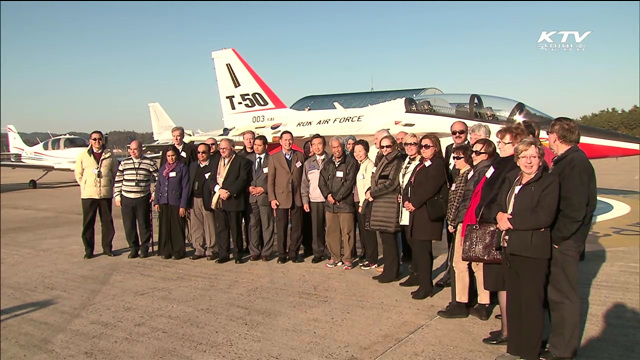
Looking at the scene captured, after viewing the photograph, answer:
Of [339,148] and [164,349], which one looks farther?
[339,148]

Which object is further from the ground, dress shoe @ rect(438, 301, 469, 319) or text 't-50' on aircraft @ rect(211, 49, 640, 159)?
text 't-50' on aircraft @ rect(211, 49, 640, 159)

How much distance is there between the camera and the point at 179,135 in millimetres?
7152

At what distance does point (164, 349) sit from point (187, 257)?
11.4ft

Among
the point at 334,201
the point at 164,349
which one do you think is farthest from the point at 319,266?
the point at 164,349

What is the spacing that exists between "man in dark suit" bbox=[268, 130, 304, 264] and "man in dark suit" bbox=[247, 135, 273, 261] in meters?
0.13

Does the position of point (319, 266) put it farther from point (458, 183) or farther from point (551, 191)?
point (551, 191)

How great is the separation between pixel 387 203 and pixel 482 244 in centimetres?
186

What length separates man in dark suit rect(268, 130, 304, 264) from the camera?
659cm

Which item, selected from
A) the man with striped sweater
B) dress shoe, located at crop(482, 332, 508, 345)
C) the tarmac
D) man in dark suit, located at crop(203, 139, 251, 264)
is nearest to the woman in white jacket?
the tarmac

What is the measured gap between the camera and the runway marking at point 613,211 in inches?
363

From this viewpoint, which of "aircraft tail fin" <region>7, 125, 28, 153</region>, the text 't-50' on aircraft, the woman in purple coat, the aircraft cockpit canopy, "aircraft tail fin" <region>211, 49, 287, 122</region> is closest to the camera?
"aircraft tail fin" <region>7, 125, 28, 153</region>

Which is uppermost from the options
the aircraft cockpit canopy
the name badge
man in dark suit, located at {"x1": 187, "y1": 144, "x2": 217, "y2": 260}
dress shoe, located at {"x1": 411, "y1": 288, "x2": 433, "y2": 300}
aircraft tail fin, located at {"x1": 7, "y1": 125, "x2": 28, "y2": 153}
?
the aircraft cockpit canopy

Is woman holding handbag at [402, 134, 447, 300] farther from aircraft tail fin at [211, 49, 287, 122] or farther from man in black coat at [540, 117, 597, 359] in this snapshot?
aircraft tail fin at [211, 49, 287, 122]

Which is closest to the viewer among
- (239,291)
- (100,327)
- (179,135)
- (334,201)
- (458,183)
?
(100,327)
